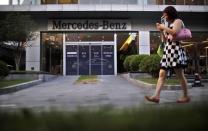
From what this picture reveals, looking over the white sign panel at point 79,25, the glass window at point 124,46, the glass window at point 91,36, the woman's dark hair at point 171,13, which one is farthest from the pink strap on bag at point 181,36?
the glass window at point 91,36

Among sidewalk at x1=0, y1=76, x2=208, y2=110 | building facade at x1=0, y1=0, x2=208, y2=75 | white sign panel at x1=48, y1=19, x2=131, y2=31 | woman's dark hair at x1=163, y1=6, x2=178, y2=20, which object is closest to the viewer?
sidewalk at x1=0, y1=76, x2=208, y2=110

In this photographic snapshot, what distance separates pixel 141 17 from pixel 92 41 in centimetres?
427

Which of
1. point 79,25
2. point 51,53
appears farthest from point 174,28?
point 51,53

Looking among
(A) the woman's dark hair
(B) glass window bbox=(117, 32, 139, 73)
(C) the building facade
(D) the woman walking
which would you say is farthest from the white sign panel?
(D) the woman walking

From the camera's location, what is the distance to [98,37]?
3531 centimetres

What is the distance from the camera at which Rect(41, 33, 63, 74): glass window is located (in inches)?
1380

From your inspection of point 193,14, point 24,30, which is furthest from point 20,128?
point 193,14

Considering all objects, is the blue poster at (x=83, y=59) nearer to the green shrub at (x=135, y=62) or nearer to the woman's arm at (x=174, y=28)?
the green shrub at (x=135, y=62)

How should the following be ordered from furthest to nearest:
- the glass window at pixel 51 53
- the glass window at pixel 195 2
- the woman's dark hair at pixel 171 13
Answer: the glass window at pixel 51 53, the glass window at pixel 195 2, the woman's dark hair at pixel 171 13

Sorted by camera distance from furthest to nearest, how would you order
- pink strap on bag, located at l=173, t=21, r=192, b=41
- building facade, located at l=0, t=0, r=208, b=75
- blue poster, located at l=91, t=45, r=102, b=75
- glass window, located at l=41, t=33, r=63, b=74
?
blue poster, located at l=91, t=45, r=102, b=75, glass window, located at l=41, t=33, r=63, b=74, building facade, located at l=0, t=0, r=208, b=75, pink strap on bag, located at l=173, t=21, r=192, b=41

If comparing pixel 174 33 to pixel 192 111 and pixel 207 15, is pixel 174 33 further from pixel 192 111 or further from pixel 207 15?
pixel 207 15

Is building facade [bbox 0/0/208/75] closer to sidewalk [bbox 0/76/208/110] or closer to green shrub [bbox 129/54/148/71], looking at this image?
green shrub [bbox 129/54/148/71]

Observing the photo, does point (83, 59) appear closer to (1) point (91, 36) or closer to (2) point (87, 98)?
(1) point (91, 36)

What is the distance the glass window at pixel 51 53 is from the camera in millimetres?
35062
